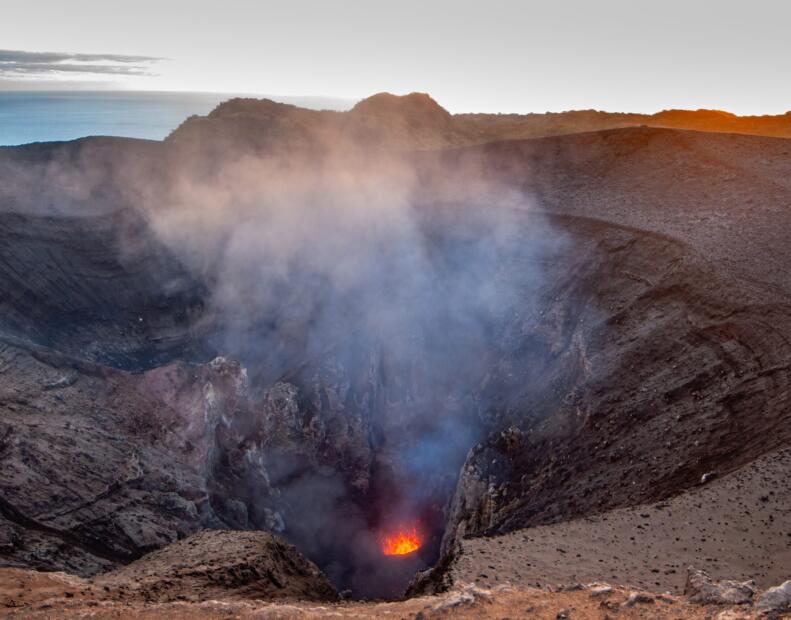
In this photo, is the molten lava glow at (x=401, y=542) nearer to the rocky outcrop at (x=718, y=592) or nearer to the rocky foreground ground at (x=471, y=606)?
the rocky foreground ground at (x=471, y=606)

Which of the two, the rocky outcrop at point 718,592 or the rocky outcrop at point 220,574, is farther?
the rocky outcrop at point 220,574

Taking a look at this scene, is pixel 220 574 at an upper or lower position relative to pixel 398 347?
lower

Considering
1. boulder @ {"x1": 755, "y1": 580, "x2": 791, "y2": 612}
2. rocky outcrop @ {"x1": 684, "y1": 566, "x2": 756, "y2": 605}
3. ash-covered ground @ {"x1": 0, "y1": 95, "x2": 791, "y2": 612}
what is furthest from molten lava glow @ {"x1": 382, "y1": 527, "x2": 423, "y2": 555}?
boulder @ {"x1": 755, "y1": 580, "x2": 791, "y2": 612}

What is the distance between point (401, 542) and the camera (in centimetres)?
3216

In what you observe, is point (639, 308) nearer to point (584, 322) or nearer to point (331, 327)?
point (584, 322)

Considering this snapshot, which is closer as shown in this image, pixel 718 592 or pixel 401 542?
pixel 718 592

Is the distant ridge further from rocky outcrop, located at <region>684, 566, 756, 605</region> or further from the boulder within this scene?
the boulder

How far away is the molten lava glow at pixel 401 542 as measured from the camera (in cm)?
3180

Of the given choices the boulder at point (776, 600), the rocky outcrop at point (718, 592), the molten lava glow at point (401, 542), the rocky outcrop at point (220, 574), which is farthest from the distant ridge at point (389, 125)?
the boulder at point (776, 600)

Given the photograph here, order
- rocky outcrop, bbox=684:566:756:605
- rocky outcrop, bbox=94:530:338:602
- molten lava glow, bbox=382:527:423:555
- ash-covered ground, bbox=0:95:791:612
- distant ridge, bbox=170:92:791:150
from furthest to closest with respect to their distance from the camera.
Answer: distant ridge, bbox=170:92:791:150, molten lava glow, bbox=382:527:423:555, ash-covered ground, bbox=0:95:791:612, rocky outcrop, bbox=94:530:338:602, rocky outcrop, bbox=684:566:756:605

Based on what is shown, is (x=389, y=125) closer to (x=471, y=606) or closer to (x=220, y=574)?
(x=220, y=574)

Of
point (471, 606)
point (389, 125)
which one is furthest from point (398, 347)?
point (471, 606)

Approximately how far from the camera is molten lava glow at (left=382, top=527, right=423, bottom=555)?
31797mm

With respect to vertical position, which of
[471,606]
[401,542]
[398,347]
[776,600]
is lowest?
[401,542]
